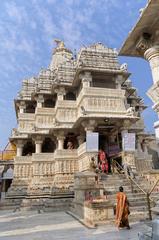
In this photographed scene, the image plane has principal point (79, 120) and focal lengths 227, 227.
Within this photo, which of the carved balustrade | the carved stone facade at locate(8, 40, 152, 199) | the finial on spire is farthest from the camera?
the finial on spire

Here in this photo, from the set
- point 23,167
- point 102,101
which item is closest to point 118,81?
point 102,101

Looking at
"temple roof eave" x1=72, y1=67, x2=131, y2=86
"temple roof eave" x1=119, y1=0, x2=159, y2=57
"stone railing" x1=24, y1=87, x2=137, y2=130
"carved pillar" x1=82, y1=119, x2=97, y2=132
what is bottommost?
"temple roof eave" x1=119, y1=0, x2=159, y2=57

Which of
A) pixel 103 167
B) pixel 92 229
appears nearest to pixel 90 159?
pixel 103 167

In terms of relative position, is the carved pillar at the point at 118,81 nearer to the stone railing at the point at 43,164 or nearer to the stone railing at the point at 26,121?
the stone railing at the point at 43,164

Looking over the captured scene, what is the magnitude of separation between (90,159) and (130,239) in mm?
8299

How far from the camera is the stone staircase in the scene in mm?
8666

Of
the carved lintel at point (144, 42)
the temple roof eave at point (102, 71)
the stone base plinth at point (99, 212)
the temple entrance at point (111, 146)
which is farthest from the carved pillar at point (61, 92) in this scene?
the carved lintel at point (144, 42)

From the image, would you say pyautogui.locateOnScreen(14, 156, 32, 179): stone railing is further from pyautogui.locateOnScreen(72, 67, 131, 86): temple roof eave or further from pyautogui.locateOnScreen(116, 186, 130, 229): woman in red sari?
pyautogui.locateOnScreen(116, 186, 130, 229): woman in red sari

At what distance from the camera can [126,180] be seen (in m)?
12.0

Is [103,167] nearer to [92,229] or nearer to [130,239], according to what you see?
[92,229]

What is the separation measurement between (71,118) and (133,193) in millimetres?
8532

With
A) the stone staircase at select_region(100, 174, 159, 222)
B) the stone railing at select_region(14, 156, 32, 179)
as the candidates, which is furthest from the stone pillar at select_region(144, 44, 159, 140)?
the stone railing at select_region(14, 156, 32, 179)

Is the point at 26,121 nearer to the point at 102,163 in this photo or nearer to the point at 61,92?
the point at 61,92

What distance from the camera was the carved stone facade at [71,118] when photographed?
15.5 meters
